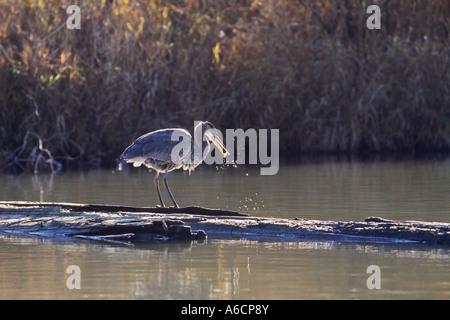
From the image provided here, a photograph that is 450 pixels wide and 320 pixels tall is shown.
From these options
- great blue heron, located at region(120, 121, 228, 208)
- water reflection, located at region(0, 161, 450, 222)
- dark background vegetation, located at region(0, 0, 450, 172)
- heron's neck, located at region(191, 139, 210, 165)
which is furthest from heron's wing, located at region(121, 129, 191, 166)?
dark background vegetation, located at region(0, 0, 450, 172)

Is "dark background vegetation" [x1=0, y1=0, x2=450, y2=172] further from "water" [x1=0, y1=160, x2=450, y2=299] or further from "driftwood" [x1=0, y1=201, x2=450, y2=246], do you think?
"driftwood" [x1=0, y1=201, x2=450, y2=246]

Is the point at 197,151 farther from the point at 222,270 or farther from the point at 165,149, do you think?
the point at 222,270

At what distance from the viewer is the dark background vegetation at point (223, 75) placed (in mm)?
16719

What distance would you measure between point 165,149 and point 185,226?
2389 millimetres

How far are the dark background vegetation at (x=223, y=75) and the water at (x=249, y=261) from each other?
401cm

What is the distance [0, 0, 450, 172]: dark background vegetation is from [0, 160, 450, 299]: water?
401 cm

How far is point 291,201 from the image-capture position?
1204 centimetres

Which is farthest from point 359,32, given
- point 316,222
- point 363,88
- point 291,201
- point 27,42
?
point 316,222

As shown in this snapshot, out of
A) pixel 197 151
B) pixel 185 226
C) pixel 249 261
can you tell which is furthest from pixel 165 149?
pixel 249 261

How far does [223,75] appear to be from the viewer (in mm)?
18156

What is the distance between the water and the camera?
22.5 feet

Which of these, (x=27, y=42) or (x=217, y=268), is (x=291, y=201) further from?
(x=27, y=42)
